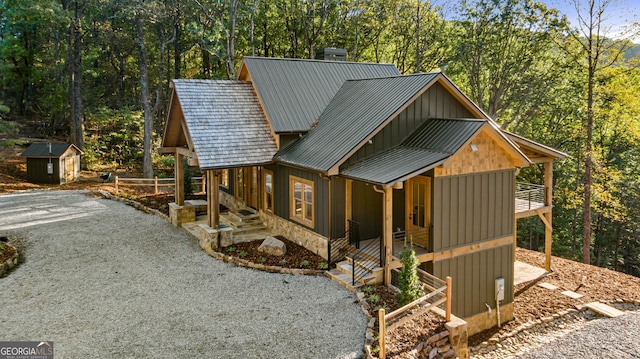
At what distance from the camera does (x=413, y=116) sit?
39.4 ft

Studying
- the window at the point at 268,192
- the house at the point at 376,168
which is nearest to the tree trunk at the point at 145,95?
the house at the point at 376,168

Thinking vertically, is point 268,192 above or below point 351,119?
below

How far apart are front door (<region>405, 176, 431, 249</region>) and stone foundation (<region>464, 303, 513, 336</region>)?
2575mm

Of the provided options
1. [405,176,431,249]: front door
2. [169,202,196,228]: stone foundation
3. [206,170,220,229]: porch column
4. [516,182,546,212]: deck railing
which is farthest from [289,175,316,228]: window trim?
[516,182,546,212]: deck railing

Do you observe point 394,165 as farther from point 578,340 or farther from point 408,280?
point 578,340

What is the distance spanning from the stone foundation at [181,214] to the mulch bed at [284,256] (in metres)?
3.50

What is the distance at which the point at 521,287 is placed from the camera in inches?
546

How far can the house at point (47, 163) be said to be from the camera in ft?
75.4

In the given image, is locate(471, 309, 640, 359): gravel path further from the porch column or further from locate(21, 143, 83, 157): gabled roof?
Result: locate(21, 143, 83, 157): gabled roof

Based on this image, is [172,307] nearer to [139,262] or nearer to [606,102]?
[139,262]

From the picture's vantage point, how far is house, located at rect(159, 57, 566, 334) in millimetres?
10648

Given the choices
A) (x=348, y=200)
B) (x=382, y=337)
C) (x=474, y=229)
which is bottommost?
(x=382, y=337)

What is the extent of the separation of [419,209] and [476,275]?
2.25 m

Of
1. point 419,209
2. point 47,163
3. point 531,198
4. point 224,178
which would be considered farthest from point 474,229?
point 47,163
